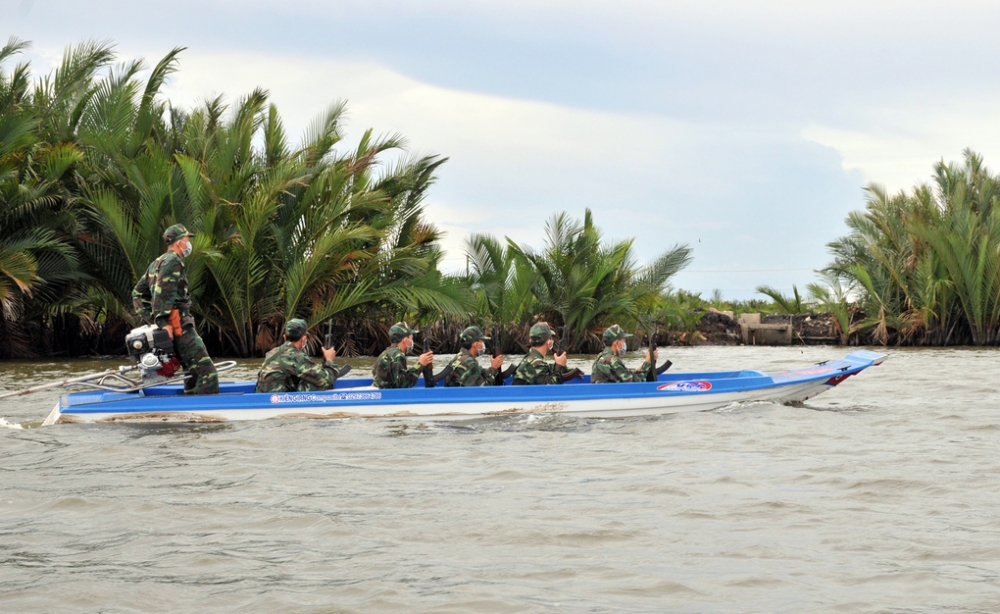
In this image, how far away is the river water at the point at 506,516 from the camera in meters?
5.65

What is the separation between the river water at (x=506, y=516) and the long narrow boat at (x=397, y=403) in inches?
7.8

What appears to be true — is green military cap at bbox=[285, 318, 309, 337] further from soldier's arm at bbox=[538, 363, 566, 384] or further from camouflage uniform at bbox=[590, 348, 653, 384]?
camouflage uniform at bbox=[590, 348, 653, 384]

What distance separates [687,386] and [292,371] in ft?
15.8

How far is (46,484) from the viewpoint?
8688 mm

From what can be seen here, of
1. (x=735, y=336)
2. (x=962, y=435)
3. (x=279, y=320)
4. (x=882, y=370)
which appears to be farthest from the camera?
(x=735, y=336)

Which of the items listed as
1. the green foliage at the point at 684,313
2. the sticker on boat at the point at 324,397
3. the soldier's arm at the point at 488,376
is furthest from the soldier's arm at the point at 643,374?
the green foliage at the point at 684,313

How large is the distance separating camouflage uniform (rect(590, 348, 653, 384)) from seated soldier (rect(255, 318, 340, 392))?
3.39 metres

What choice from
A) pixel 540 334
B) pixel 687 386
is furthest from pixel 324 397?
pixel 687 386

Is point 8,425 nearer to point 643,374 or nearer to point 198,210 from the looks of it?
point 643,374

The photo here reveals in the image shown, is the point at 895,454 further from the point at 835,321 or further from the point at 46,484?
the point at 835,321

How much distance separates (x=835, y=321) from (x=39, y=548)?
29.8 meters

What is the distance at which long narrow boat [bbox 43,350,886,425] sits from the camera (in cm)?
1208

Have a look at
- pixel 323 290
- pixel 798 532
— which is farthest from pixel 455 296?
pixel 798 532

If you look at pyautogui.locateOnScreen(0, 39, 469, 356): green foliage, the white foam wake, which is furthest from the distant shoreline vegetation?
the white foam wake
